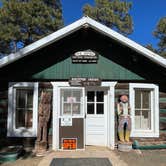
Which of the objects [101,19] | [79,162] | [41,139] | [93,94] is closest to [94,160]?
[79,162]

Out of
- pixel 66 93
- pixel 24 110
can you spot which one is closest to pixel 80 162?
pixel 66 93

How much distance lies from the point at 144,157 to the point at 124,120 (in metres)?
1.35

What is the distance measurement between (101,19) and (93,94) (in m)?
19.0

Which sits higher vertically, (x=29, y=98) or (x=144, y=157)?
(x=29, y=98)

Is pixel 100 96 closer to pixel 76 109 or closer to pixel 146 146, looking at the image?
pixel 76 109

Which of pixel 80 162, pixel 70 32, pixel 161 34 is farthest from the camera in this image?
pixel 161 34

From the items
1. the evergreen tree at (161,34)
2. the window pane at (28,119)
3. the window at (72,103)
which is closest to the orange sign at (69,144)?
the window at (72,103)

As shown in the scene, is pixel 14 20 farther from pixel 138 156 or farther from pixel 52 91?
pixel 138 156

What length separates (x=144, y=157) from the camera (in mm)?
8188

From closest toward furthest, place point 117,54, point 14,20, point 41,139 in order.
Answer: point 41,139, point 117,54, point 14,20

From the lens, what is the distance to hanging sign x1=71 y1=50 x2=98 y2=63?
934 centimetres


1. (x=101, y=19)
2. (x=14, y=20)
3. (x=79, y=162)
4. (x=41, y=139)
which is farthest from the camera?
(x=101, y=19)

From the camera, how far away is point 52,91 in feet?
30.8

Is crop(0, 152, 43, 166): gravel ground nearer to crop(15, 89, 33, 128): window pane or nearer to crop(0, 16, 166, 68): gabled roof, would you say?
crop(15, 89, 33, 128): window pane
